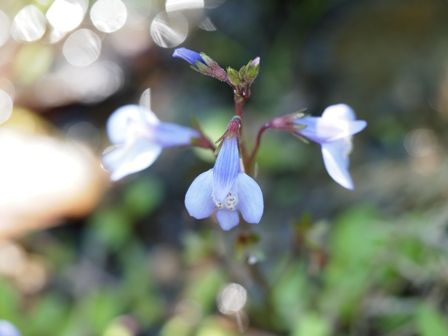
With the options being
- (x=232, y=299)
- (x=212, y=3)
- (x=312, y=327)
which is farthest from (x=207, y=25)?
(x=312, y=327)

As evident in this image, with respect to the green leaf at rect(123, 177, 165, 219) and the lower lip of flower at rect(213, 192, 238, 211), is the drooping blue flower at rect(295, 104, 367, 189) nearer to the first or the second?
the lower lip of flower at rect(213, 192, 238, 211)

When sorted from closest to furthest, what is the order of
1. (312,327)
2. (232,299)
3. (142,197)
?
(312,327) → (232,299) → (142,197)

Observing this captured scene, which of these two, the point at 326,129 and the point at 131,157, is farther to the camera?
the point at 131,157

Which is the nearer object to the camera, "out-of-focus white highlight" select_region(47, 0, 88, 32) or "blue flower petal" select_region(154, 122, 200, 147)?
"blue flower petal" select_region(154, 122, 200, 147)

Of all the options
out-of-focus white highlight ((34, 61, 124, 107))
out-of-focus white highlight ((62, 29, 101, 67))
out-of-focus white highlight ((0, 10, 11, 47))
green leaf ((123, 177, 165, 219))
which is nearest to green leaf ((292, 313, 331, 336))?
green leaf ((123, 177, 165, 219))

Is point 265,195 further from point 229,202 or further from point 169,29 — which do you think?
point 229,202

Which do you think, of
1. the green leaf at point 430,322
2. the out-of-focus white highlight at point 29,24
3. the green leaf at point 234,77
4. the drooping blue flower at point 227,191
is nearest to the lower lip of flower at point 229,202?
the drooping blue flower at point 227,191

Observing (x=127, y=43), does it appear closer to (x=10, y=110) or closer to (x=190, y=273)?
(x=10, y=110)
